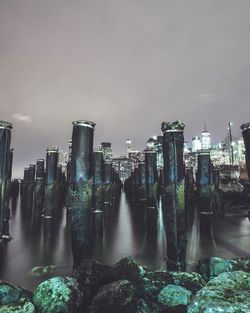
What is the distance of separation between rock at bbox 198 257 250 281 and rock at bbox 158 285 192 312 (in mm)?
1163

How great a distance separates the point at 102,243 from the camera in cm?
845

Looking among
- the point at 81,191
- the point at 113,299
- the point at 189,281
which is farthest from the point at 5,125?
the point at 189,281

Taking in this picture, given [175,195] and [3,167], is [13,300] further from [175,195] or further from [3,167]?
[175,195]

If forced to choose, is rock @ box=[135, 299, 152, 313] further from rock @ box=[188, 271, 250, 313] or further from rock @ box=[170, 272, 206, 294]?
rock @ box=[188, 271, 250, 313]

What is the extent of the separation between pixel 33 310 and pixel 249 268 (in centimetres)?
363

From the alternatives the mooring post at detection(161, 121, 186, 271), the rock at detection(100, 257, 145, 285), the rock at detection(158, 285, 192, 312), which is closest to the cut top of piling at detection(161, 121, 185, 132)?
the mooring post at detection(161, 121, 186, 271)

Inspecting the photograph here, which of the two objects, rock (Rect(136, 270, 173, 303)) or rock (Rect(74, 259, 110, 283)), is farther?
rock (Rect(74, 259, 110, 283))

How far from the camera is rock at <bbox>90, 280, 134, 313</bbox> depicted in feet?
9.68

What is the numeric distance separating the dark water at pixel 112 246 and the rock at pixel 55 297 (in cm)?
222

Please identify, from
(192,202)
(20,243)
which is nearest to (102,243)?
(20,243)

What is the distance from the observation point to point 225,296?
7.48ft

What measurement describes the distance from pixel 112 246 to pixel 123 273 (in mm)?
4765

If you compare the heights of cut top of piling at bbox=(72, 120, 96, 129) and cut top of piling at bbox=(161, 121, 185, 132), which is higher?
cut top of piling at bbox=(72, 120, 96, 129)

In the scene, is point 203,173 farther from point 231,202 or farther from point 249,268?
point 231,202
